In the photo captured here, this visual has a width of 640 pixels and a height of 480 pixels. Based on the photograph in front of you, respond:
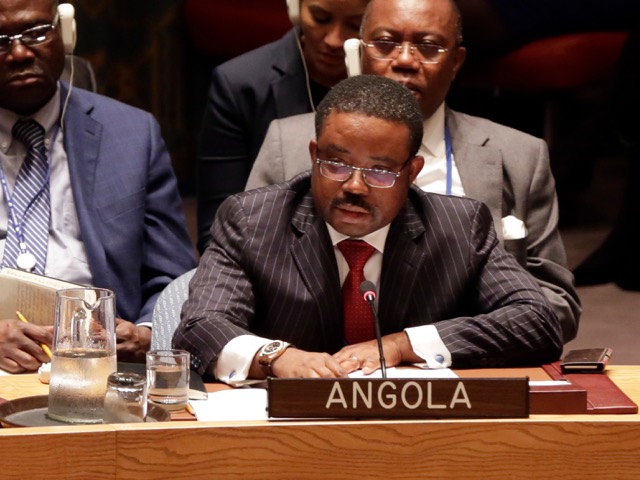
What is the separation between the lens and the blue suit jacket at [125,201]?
133 inches

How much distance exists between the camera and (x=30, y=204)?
3.34 metres

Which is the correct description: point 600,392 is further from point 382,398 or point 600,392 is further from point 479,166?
point 479,166

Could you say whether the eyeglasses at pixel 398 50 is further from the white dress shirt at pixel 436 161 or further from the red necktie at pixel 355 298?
the red necktie at pixel 355 298

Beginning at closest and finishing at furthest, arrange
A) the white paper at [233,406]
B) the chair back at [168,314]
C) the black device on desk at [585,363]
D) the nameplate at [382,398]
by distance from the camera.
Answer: the nameplate at [382,398]
the white paper at [233,406]
the black device on desk at [585,363]
the chair back at [168,314]

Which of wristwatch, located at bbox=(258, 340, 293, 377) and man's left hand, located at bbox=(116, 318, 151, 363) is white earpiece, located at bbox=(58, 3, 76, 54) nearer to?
man's left hand, located at bbox=(116, 318, 151, 363)

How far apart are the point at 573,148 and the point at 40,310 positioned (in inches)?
130

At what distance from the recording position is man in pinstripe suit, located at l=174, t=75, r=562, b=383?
275 cm

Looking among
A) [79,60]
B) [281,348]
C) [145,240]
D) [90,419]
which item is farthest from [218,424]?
[79,60]

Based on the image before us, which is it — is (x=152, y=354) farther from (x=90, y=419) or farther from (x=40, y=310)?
(x=40, y=310)

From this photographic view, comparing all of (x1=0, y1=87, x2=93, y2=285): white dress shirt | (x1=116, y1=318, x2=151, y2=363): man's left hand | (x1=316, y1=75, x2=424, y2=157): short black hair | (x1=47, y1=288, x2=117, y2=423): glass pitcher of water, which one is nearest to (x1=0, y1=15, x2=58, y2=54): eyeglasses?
(x1=0, y1=87, x2=93, y2=285): white dress shirt

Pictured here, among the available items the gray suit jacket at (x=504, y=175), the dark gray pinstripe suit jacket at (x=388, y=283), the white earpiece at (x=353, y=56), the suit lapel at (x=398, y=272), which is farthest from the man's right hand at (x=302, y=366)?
the white earpiece at (x=353, y=56)

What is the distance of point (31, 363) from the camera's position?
2.80 m

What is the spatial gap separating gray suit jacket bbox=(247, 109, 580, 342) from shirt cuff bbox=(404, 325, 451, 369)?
2.00 feet

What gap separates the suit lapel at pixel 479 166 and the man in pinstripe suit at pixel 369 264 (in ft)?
1.16
